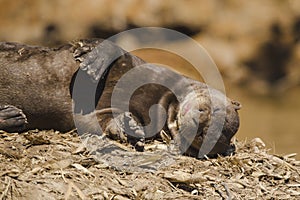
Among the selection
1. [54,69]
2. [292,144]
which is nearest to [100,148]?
[54,69]

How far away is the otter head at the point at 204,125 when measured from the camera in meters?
3.54

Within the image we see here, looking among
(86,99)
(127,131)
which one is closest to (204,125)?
(127,131)

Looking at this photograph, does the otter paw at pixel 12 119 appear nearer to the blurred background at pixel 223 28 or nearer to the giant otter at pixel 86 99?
the giant otter at pixel 86 99

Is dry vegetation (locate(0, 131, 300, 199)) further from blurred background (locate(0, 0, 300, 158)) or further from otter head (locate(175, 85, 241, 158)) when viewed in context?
blurred background (locate(0, 0, 300, 158))

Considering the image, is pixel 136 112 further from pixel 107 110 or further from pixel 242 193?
pixel 242 193

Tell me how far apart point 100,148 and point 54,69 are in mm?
519

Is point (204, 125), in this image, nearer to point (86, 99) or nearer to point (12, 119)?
point (86, 99)

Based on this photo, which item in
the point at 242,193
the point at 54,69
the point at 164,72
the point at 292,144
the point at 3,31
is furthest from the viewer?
the point at 3,31

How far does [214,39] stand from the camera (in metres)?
8.59

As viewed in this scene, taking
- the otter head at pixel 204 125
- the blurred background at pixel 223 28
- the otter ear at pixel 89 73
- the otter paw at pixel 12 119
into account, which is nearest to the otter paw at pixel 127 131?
the otter ear at pixel 89 73

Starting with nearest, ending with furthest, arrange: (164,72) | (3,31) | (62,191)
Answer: (62,191), (164,72), (3,31)

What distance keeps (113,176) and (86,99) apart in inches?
23.7

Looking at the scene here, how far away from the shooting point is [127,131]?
339cm

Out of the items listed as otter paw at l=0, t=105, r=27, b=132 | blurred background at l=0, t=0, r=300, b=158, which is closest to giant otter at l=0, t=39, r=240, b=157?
otter paw at l=0, t=105, r=27, b=132
